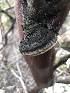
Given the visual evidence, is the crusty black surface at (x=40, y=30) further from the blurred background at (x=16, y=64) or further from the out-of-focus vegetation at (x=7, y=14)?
the out-of-focus vegetation at (x=7, y=14)

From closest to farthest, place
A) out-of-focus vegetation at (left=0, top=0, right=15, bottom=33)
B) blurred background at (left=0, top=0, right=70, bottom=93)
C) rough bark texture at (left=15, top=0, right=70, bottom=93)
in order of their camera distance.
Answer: rough bark texture at (left=15, top=0, right=70, bottom=93), blurred background at (left=0, top=0, right=70, bottom=93), out-of-focus vegetation at (left=0, top=0, right=15, bottom=33)

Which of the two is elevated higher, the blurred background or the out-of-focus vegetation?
the out-of-focus vegetation

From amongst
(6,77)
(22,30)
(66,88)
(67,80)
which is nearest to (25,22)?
(22,30)

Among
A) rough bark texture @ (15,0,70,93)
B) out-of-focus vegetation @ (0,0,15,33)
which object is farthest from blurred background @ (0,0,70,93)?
rough bark texture @ (15,0,70,93)

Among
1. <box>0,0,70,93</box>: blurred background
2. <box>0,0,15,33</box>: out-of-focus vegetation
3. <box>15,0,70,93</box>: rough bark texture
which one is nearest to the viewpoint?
<box>15,0,70,93</box>: rough bark texture

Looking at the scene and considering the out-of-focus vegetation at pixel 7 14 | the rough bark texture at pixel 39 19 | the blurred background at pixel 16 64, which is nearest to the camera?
the rough bark texture at pixel 39 19

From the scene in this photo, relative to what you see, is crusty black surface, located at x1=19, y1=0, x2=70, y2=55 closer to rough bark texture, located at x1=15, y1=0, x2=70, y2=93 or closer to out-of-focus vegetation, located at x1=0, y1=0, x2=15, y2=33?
rough bark texture, located at x1=15, y1=0, x2=70, y2=93

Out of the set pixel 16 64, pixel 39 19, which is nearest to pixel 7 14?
pixel 16 64

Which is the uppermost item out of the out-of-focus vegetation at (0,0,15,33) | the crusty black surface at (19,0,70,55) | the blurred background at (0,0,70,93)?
the out-of-focus vegetation at (0,0,15,33)

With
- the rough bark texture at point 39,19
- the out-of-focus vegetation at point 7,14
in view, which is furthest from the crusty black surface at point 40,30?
the out-of-focus vegetation at point 7,14
